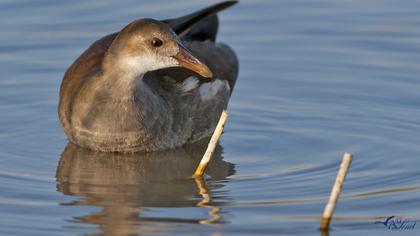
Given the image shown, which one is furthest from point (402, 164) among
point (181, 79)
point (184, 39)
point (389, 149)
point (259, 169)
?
point (184, 39)

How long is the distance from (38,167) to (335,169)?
254 centimetres

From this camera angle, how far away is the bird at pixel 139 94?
35.4ft

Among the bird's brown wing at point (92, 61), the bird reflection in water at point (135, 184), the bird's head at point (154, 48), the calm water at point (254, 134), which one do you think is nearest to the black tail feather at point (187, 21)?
the bird's brown wing at point (92, 61)

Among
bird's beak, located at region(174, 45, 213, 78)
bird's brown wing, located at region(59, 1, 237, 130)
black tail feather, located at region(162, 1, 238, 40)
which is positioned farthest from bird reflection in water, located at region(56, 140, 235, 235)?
black tail feather, located at region(162, 1, 238, 40)

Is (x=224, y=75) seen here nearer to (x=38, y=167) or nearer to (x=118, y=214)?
(x=38, y=167)

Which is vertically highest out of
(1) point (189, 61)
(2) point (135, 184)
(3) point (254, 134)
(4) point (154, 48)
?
(4) point (154, 48)

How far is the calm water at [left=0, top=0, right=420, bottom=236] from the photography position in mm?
9461

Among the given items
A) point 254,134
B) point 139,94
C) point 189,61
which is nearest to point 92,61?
point 139,94

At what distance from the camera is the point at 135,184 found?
1041 cm

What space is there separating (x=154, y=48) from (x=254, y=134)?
1559 millimetres

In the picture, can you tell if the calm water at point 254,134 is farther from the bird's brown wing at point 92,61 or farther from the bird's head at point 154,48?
the bird's head at point 154,48

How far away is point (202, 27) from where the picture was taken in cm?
1335

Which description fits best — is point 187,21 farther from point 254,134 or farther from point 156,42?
point 156,42

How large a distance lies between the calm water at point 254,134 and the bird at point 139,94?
0.20m
